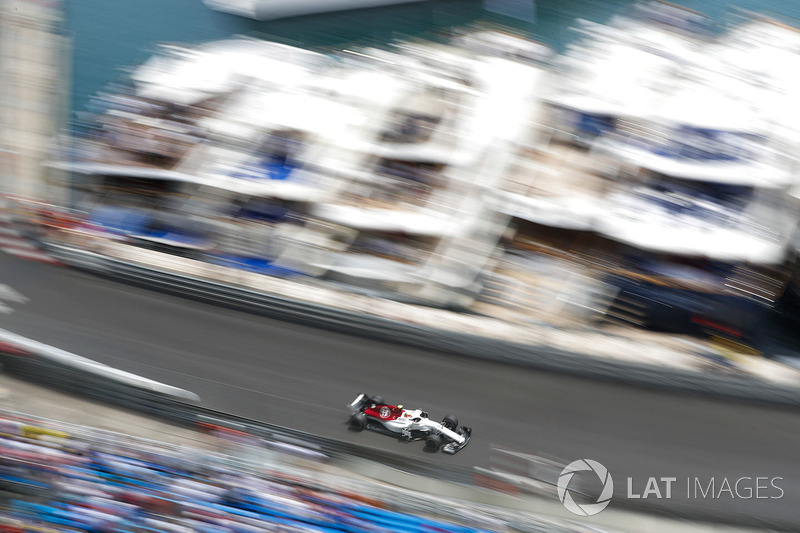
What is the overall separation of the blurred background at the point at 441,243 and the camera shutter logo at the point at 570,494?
8 centimetres

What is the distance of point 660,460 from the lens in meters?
5.38

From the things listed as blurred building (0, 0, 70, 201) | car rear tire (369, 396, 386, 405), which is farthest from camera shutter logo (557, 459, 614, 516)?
blurred building (0, 0, 70, 201)

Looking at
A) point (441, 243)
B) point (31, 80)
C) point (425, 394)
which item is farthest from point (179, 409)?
point (31, 80)

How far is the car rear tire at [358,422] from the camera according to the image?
553cm

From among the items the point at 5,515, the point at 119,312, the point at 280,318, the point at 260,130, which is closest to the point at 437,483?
the point at 280,318

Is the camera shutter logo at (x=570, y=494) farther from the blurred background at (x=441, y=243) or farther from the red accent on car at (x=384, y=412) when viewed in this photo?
the red accent on car at (x=384, y=412)

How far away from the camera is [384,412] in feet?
18.0

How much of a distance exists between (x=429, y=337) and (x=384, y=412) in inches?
45.0

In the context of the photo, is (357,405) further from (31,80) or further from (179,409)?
(31,80)

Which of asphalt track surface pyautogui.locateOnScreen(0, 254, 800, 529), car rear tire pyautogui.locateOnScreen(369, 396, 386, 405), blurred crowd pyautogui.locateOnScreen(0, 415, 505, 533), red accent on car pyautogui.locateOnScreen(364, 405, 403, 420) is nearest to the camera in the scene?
blurred crowd pyautogui.locateOnScreen(0, 415, 505, 533)

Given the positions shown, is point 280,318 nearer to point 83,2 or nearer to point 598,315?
point 598,315

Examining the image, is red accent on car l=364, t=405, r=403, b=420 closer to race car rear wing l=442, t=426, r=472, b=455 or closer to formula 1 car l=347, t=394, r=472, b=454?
formula 1 car l=347, t=394, r=472, b=454

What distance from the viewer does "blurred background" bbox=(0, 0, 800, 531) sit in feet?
18.3

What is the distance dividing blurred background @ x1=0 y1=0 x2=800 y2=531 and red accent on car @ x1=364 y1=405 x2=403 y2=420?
221 millimetres
